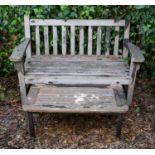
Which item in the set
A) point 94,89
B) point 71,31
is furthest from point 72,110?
point 71,31

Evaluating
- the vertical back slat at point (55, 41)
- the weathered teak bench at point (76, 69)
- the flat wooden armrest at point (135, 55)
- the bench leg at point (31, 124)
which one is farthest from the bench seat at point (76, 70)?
the bench leg at point (31, 124)

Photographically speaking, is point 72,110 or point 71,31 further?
point 71,31

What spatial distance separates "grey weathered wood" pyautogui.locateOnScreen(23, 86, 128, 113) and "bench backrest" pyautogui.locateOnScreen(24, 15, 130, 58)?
860mm

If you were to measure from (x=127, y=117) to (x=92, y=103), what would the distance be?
34.2 inches

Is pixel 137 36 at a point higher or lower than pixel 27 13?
lower

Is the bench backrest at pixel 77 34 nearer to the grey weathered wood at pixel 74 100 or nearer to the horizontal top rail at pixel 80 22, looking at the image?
the horizontal top rail at pixel 80 22

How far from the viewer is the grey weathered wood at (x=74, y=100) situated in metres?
3.26

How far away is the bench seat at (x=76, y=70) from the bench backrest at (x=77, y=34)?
0.43ft

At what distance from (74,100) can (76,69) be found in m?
0.61

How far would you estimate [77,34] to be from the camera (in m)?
4.60

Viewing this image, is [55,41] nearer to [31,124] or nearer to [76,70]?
[76,70]

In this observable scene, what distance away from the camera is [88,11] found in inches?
170

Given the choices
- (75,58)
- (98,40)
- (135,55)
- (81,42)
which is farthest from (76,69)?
(135,55)
